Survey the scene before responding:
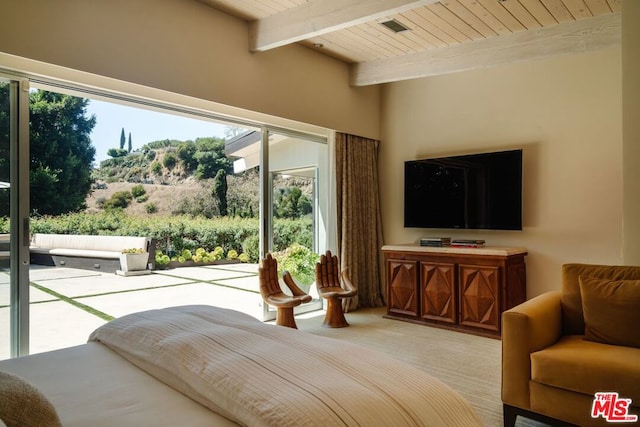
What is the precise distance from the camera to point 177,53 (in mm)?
3521

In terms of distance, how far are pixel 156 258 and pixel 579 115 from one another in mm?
4748

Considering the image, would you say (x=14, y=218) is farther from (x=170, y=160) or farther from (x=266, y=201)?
(x=266, y=201)

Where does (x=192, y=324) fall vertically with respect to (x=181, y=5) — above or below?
below

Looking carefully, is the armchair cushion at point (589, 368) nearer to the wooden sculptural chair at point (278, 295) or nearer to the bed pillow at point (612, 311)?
the bed pillow at point (612, 311)

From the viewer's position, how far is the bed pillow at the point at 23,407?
3.37 feet

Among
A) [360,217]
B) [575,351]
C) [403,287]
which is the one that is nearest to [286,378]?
[575,351]

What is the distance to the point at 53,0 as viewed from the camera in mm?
2863

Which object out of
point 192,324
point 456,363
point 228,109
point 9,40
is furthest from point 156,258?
point 456,363

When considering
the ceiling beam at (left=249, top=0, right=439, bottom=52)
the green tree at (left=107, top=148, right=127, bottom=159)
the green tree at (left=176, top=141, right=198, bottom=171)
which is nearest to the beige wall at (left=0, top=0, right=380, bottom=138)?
the ceiling beam at (left=249, top=0, right=439, bottom=52)

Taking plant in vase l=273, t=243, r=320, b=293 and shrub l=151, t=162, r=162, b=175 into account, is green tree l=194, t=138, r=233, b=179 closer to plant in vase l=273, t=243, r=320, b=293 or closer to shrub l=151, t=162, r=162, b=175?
shrub l=151, t=162, r=162, b=175

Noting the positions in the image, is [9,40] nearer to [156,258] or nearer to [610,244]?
[156,258]

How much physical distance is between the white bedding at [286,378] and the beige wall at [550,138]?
3.66 metres

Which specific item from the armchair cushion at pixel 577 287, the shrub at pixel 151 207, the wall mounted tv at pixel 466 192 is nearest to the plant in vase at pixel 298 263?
the wall mounted tv at pixel 466 192

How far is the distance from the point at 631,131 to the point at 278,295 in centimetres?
334
